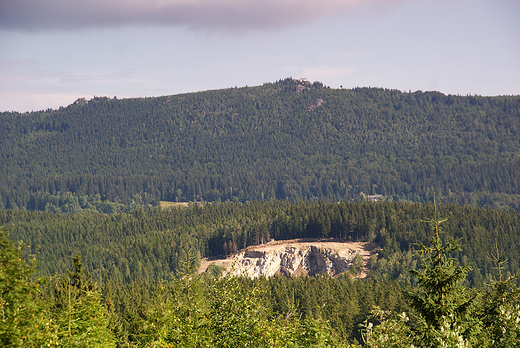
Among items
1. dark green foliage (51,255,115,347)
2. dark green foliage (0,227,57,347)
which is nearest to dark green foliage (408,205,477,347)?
dark green foliage (51,255,115,347)

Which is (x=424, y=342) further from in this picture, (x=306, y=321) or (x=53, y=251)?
(x=53, y=251)

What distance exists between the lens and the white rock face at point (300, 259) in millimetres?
173625

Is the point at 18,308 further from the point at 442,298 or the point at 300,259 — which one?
the point at 300,259

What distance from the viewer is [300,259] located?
179000 mm

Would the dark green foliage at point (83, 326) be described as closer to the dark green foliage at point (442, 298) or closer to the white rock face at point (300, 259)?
the dark green foliage at point (442, 298)

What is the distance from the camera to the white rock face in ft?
570

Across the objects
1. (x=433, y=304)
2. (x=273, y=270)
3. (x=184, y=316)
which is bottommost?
(x=273, y=270)

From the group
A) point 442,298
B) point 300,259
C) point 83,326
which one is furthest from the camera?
point 300,259

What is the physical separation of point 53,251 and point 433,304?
18993 cm

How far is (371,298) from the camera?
105m

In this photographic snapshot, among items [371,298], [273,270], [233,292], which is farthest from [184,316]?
[273,270]

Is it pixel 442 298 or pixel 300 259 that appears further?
pixel 300 259

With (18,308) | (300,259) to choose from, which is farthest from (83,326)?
(300,259)

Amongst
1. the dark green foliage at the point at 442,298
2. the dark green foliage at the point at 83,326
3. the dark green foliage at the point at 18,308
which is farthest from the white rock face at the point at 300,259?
the dark green foliage at the point at 442,298
